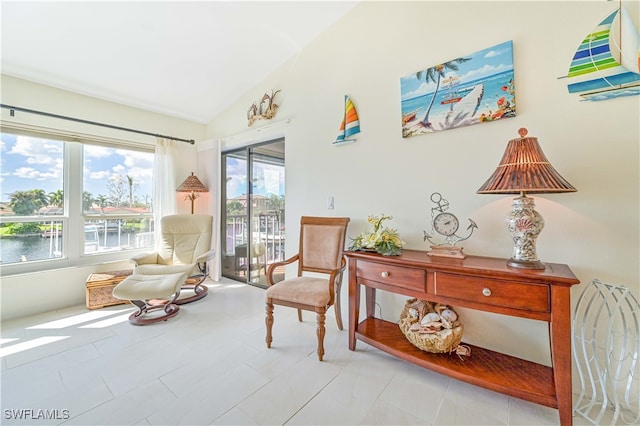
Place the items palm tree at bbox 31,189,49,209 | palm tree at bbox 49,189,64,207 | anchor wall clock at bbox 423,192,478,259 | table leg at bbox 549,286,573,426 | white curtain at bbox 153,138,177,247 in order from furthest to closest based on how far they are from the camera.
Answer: white curtain at bbox 153,138,177,247
palm tree at bbox 49,189,64,207
palm tree at bbox 31,189,49,209
anchor wall clock at bbox 423,192,478,259
table leg at bbox 549,286,573,426

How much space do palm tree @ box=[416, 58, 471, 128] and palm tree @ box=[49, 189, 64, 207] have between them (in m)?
4.00

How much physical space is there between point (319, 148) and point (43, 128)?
3021 millimetres

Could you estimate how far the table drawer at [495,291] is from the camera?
4.13ft

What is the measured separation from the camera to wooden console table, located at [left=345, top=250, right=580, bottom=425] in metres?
1.21

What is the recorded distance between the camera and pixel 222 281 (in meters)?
3.77

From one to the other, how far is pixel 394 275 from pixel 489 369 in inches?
29.0

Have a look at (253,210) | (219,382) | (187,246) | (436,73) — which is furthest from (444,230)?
(187,246)

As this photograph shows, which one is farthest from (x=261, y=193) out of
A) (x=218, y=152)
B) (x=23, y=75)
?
(x=23, y=75)

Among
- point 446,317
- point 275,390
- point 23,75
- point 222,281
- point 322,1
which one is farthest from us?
point 222,281

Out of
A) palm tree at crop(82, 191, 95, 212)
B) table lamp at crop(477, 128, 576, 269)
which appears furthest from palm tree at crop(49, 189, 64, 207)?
table lamp at crop(477, 128, 576, 269)

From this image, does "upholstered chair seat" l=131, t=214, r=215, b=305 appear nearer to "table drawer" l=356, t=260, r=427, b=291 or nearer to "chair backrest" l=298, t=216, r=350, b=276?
"chair backrest" l=298, t=216, r=350, b=276

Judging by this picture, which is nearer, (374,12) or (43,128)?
(374,12)

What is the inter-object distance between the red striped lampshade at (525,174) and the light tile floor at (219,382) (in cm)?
121

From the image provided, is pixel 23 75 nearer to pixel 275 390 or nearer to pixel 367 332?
pixel 275 390
